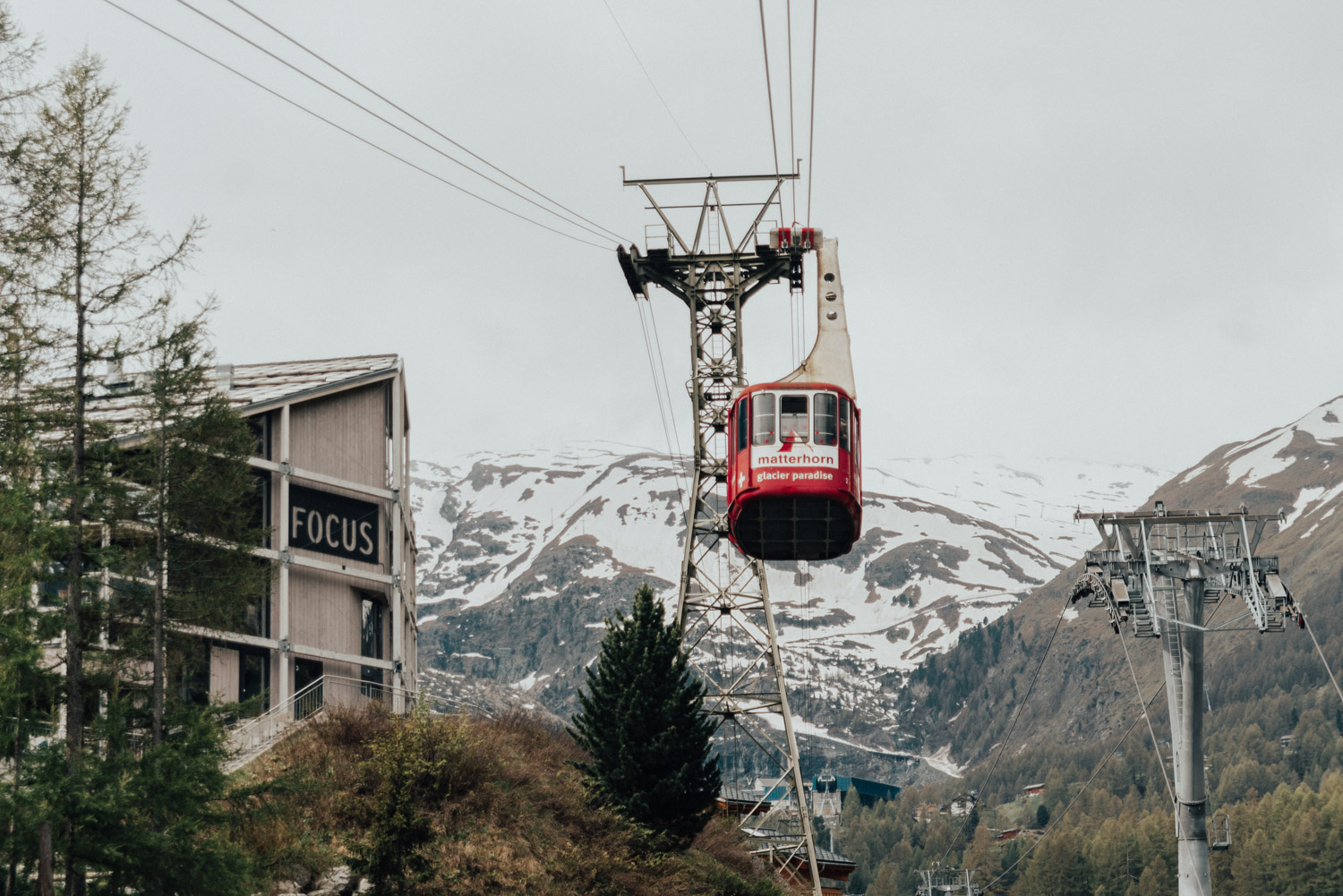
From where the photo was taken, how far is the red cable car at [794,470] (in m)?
32.4

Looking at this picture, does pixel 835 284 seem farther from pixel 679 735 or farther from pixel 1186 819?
pixel 1186 819

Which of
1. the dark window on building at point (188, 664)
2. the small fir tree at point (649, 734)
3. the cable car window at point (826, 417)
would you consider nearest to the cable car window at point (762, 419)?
the cable car window at point (826, 417)

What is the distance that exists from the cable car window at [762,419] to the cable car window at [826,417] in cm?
105

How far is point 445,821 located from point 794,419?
40.1 feet

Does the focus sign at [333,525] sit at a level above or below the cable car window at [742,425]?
below

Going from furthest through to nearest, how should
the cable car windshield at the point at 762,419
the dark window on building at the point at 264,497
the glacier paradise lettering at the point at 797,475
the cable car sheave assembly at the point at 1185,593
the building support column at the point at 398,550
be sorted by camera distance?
the building support column at the point at 398,550
the dark window on building at the point at 264,497
the cable car sheave assembly at the point at 1185,593
the cable car windshield at the point at 762,419
the glacier paradise lettering at the point at 797,475

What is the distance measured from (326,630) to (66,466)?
2422 centimetres

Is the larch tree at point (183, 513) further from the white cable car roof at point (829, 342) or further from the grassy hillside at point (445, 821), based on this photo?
the white cable car roof at point (829, 342)

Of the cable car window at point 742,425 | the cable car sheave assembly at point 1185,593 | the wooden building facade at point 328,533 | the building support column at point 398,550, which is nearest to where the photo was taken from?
the cable car window at point 742,425

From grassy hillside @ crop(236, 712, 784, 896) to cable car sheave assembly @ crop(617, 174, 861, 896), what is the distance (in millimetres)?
4719

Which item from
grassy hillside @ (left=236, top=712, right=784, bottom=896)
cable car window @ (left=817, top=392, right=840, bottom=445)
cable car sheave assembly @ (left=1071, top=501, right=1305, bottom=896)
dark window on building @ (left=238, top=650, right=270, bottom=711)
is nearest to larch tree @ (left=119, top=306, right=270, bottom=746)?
grassy hillside @ (left=236, top=712, right=784, bottom=896)

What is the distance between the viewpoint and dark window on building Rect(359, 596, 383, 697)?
49.5 meters

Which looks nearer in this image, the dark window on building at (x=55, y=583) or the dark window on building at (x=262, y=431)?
the dark window on building at (x=55, y=583)

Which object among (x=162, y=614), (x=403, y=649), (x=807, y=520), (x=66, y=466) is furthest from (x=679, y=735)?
(x=403, y=649)
